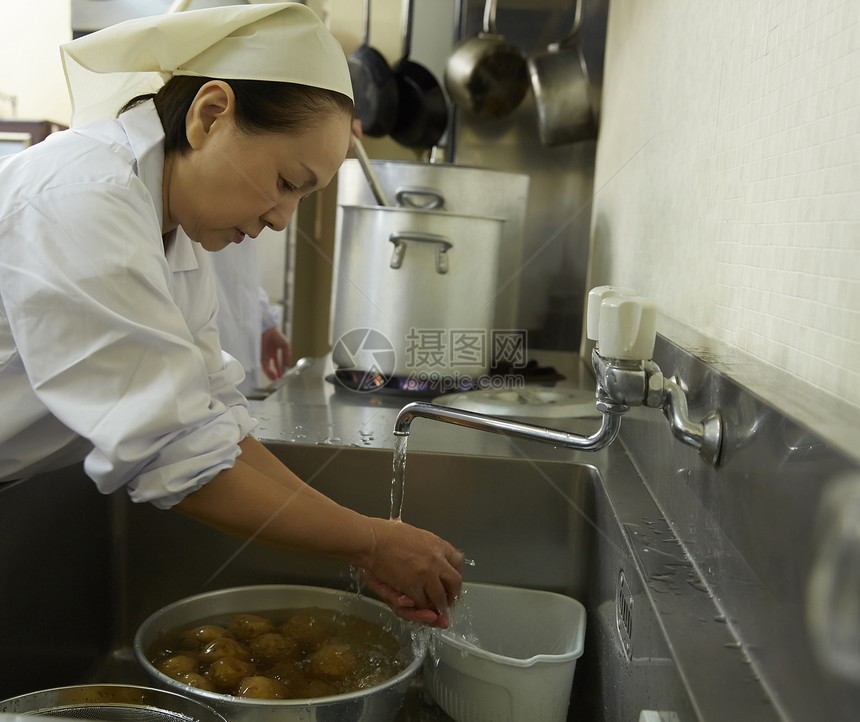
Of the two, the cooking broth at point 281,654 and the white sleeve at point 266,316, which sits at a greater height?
the white sleeve at point 266,316

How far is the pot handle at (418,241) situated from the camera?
1311mm

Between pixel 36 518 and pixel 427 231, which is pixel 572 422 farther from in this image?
pixel 36 518

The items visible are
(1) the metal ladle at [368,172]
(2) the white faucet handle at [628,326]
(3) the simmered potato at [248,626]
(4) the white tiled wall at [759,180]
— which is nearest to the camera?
(4) the white tiled wall at [759,180]

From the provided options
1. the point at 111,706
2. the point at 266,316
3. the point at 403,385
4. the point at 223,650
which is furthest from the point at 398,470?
the point at 266,316

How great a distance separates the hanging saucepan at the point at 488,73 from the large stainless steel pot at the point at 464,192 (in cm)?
36

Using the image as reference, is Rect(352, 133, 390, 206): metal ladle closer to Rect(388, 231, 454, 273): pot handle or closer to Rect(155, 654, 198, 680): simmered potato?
Rect(388, 231, 454, 273): pot handle

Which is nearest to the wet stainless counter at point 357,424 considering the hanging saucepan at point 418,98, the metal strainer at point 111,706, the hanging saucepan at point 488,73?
the metal strainer at point 111,706

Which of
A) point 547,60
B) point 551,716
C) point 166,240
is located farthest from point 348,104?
point 547,60

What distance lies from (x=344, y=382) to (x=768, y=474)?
1.00 meters

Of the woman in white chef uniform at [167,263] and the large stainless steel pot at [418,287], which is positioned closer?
the woman in white chef uniform at [167,263]

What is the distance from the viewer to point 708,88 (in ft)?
2.81

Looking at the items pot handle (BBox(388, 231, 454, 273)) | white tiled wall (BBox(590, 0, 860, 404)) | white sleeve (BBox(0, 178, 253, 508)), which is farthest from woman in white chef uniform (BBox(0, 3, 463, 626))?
pot handle (BBox(388, 231, 454, 273))

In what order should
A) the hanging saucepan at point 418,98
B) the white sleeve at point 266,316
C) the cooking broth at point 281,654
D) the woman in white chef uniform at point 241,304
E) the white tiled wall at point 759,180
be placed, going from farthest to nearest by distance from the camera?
the hanging saucepan at point 418,98
the white sleeve at point 266,316
the woman in white chef uniform at point 241,304
the cooking broth at point 281,654
the white tiled wall at point 759,180

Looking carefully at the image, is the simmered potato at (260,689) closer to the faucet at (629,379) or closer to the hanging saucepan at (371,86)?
the faucet at (629,379)
